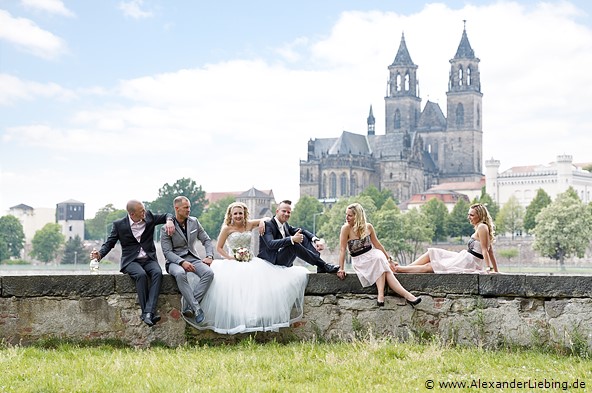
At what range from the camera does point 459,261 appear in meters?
10.5

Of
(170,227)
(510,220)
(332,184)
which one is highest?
(332,184)

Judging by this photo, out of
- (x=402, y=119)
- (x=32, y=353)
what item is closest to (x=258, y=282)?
(x=32, y=353)

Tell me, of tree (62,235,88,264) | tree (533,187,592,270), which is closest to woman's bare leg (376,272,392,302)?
tree (533,187,592,270)

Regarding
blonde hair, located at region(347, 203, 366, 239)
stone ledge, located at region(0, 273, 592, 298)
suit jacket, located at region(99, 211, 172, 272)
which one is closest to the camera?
stone ledge, located at region(0, 273, 592, 298)

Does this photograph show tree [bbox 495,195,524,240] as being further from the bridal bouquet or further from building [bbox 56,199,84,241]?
the bridal bouquet

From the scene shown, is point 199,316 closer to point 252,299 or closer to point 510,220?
point 252,299

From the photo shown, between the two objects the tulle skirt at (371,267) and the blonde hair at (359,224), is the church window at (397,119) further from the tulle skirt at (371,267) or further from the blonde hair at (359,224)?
the tulle skirt at (371,267)

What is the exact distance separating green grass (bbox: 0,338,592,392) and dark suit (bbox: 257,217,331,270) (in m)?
1.04

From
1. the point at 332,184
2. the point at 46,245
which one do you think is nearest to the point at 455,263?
the point at 46,245

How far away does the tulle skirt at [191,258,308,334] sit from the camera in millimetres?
9859

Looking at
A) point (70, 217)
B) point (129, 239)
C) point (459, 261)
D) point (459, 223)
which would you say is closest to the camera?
point (129, 239)

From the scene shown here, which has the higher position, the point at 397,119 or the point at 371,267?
the point at 397,119

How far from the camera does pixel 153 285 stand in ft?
32.4

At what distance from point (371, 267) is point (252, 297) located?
3.65ft
